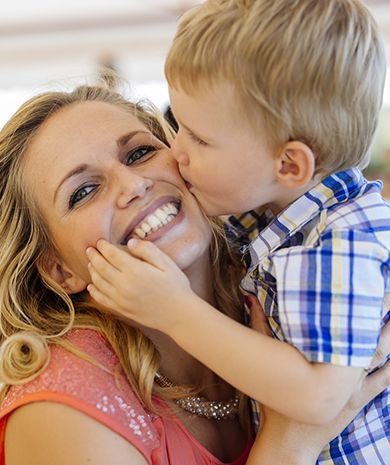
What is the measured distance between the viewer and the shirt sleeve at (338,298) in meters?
1.21

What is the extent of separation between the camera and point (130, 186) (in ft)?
4.82

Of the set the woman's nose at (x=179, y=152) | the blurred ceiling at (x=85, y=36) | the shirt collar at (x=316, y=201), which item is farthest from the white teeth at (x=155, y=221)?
the blurred ceiling at (x=85, y=36)

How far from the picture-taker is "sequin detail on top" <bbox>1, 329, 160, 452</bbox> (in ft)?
4.40

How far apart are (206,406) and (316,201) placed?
1.75 ft

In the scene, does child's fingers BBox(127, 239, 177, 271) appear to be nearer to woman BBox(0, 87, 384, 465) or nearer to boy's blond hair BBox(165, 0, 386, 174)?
woman BBox(0, 87, 384, 465)

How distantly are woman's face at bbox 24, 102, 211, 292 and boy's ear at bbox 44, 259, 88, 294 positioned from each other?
13 millimetres

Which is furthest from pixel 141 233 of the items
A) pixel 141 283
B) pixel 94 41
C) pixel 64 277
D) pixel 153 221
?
pixel 94 41

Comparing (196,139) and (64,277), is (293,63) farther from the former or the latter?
(64,277)

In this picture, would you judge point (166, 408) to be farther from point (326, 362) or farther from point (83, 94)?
point (83, 94)

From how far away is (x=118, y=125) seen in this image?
1571mm

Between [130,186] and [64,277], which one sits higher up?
[130,186]

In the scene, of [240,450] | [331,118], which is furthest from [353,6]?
[240,450]

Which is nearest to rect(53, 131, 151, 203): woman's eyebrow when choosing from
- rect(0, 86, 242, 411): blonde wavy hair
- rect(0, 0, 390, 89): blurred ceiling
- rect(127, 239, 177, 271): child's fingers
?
rect(0, 86, 242, 411): blonde wavy hair

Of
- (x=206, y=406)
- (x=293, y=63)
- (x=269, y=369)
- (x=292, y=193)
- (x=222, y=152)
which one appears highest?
(x=293, y=63)
